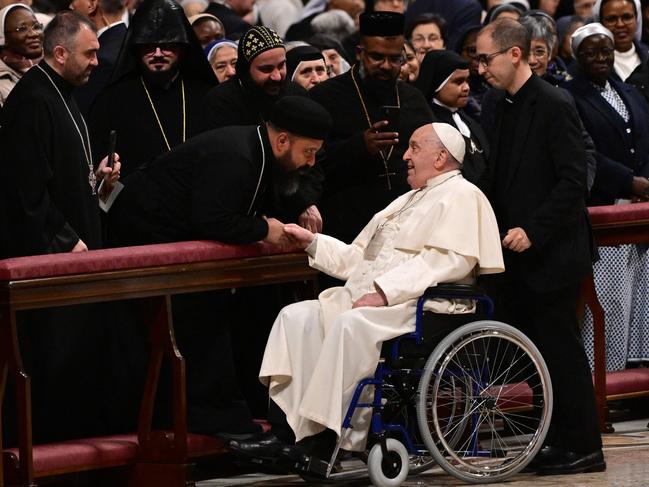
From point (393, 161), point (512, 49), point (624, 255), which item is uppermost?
point (512, 49)

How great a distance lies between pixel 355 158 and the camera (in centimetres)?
762

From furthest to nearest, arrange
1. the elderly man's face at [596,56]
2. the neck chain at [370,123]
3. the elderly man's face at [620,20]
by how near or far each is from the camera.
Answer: the elderly man's face at [620,20] < the elderly man's face at [596,56] < the neck chain at [370,123]

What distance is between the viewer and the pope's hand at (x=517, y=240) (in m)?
6.71

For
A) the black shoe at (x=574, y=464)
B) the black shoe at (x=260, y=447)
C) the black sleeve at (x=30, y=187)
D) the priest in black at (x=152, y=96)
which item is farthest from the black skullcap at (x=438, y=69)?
the black shoe at (x=260, y=447)

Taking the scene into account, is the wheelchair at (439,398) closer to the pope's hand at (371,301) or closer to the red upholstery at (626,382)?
the pope's hand at (371,301)

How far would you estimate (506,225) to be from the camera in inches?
277

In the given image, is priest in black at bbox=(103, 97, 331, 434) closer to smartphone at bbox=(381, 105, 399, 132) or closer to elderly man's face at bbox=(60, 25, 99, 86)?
elderly man's face at bbox=(60, 25, 99, 86)

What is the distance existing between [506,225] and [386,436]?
1.21 m

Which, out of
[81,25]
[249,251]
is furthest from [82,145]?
[249,251]

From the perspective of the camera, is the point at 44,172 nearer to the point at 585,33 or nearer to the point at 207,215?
the point at 207,215

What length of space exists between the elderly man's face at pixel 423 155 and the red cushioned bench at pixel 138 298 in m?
0.63

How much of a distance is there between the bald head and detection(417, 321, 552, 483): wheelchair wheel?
2.43 ft

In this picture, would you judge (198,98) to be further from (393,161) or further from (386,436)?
(386,436)

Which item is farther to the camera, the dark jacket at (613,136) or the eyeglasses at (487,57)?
the dark jacket at (613,136)
